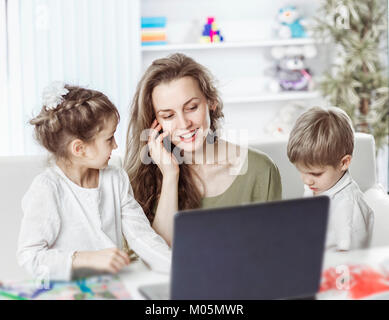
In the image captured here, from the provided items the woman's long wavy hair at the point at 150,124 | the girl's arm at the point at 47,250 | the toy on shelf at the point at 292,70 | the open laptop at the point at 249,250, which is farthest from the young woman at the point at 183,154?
the toy on shelf at the point at 292,70

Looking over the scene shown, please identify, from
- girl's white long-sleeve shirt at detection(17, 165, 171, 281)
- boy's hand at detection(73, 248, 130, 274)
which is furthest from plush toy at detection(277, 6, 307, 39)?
boy's hand at detection(73, 248, 130, 274)

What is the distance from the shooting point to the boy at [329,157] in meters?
1.78

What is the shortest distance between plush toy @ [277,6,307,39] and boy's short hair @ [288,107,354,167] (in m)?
2.38

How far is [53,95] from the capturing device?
170 cm

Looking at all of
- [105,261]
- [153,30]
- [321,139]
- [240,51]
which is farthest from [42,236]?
[240,51]

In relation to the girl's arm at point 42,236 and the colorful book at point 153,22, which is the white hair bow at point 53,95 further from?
the colorful book at point 153,22

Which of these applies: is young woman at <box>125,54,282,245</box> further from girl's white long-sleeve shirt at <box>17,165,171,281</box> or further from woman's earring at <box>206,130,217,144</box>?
girl's white long-sleeve shirt at <box>17,165,171,281</box>

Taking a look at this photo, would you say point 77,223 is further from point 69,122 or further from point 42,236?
point 69,122

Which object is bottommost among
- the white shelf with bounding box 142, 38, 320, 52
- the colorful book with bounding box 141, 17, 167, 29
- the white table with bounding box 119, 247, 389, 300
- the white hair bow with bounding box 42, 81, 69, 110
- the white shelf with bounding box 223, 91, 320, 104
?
the white table with bounding box 119, 247, 389, 300

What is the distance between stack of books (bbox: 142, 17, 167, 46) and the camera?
12.9ft

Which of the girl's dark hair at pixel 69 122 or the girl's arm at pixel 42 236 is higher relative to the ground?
the girl's dark hair at pixel 69 122

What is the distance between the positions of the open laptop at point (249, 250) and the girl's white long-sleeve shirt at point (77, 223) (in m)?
0.33

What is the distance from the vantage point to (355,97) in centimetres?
385

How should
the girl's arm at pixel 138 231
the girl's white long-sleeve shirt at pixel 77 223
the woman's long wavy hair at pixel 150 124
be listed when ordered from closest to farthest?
the girl's white long-sleeve shirt at pixel 77 223 < the girl's arm at pixel 138 231 < the woman's long wavy hair at pixel 150 124
